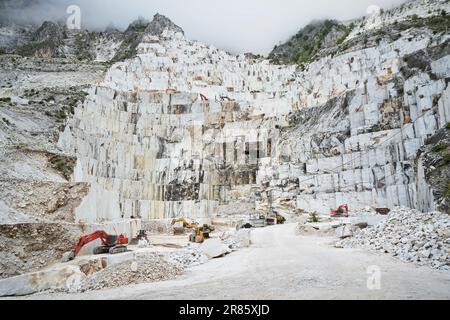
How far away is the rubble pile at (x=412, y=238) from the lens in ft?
33.8

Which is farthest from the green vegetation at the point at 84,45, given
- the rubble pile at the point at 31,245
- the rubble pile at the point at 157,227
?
the rubble pile at the point at 31,245

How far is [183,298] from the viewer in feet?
25.6

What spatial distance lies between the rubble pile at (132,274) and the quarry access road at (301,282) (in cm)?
46

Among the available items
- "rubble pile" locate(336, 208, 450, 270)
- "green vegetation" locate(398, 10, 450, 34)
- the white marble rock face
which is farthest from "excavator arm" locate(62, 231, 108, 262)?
"green vegetation" locate(398, 10, 450, 34)

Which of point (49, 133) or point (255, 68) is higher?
point (255, 68)

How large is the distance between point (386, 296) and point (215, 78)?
2223 inches

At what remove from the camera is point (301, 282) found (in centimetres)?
877

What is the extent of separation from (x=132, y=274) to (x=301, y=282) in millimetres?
5114

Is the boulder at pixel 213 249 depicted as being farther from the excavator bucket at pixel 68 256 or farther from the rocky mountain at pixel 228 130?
the rocky mountain at pixel 228 130

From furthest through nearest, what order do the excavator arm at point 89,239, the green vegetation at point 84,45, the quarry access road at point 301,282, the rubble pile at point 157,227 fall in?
the green vegetation at point 84,45
the rubble pile at point 157,227
the excavator arm at point 89,239
the quarry access road at point 301,282

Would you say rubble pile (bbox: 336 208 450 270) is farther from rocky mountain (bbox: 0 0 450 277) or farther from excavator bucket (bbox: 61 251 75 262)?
excavator bucket (bbox: 61 251 75 262)

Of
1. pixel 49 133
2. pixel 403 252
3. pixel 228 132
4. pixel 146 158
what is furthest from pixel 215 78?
pixel 403 252

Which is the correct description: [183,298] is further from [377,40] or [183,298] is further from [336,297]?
[377,40]

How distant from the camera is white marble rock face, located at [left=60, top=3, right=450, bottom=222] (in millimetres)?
34062
